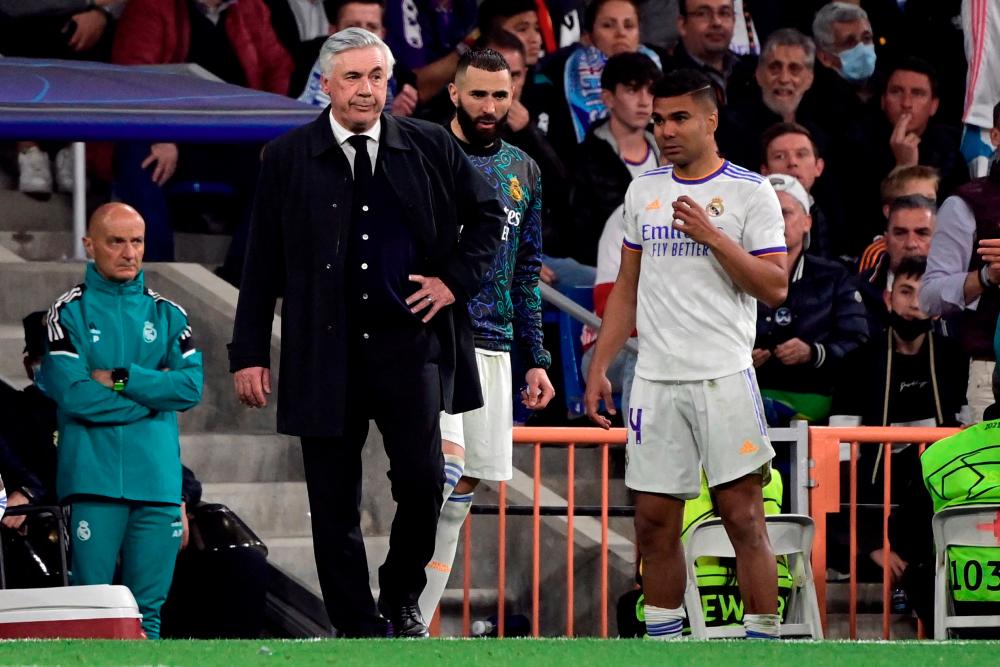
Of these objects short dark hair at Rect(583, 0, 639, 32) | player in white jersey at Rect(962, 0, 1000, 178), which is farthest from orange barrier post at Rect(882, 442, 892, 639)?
short dark hair at Rect(583, 0, 639, 32)

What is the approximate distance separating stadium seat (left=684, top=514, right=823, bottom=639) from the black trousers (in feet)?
4.71

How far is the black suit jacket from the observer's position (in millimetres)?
7035

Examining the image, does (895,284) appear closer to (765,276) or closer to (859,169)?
(859,169)

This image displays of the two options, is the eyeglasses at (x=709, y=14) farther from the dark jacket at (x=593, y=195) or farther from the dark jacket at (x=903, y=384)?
the dark jacket at (x=903, y=384)

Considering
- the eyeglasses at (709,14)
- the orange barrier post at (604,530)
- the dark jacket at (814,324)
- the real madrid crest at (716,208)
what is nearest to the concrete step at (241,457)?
the orange barrier post at (604,530)

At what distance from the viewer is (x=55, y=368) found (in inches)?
345

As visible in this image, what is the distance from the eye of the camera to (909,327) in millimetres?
10773

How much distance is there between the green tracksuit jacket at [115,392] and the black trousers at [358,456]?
1.85 meters

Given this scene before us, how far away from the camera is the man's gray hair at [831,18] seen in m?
13.5

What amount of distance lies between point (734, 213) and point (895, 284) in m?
4.13

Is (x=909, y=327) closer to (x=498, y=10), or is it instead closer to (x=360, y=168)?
(x=498, y=10)

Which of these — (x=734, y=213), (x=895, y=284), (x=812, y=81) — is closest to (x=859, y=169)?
(x=812, y=81)

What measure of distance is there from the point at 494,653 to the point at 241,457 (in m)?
4.67

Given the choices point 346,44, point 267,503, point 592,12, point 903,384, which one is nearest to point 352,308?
point 346,44
